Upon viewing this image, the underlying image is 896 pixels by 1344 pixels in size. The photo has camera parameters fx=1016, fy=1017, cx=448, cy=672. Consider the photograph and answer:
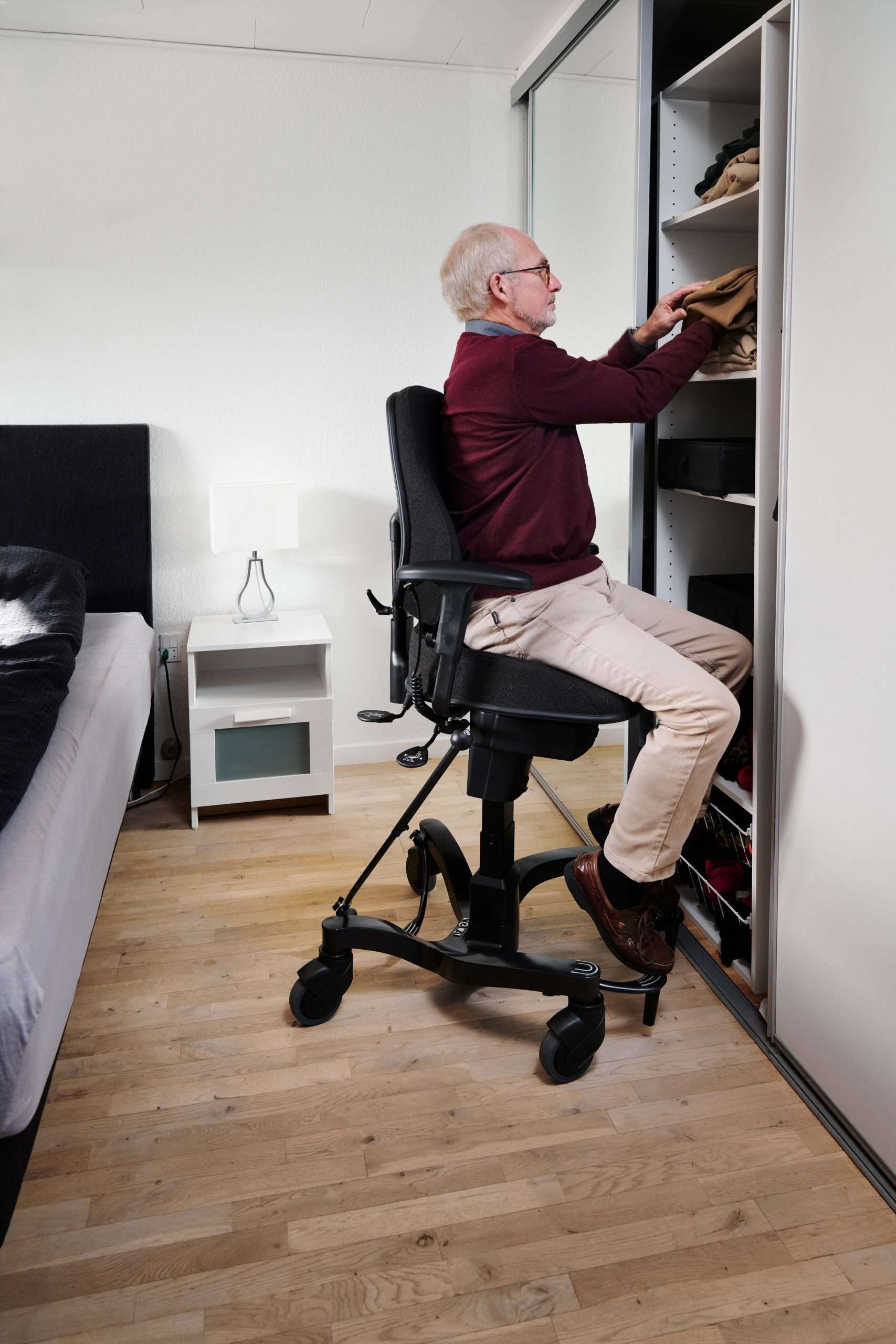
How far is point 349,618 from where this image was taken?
333cm

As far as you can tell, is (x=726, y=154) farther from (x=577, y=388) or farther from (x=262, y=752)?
(x=262, y=752)

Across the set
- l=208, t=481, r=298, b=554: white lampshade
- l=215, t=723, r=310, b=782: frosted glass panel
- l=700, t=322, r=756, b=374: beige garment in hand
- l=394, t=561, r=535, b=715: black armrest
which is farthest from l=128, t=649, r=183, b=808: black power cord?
l=700, t=322, r=756, b=374: beige garment in hand

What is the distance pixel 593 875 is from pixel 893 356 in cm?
97

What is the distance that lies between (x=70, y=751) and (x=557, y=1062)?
3.31ft

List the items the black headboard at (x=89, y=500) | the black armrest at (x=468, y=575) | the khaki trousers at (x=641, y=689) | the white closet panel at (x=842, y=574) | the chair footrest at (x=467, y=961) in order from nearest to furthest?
1. the white closet panel at (x=842, y=574)
2. the black armrest at (x=468, y=575)
3. the khaki trousers at (x=641, y=689)
4. the chair footrest at (x=467, y=961)
5. the black headboard at (x=89, y=500)

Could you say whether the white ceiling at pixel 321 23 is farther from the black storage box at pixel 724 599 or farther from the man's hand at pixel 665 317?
the black storage box at pixel 724 599

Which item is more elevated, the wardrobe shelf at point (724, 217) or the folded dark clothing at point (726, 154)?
the folded dark clothing at point (726, 154)

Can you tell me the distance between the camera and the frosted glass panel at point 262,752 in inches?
112

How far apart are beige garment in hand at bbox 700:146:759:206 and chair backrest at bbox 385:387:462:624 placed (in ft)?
2.30

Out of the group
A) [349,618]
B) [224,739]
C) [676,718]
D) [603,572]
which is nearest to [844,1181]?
[676,718]

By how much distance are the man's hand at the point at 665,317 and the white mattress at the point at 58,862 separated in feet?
4.39

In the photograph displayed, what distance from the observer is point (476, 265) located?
6.23 feet

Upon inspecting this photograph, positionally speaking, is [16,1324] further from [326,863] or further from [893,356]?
[893,356]

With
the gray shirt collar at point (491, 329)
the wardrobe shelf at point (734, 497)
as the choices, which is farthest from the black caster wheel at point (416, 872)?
the gray shirt collar at point (491, 329)
